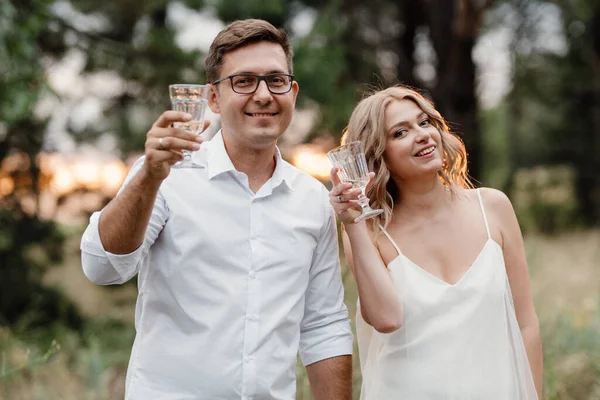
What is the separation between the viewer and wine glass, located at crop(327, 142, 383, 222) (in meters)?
2.45

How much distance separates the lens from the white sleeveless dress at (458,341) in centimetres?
256

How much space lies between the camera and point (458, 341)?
2570 mm

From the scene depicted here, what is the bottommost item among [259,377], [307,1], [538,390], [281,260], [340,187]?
[538,390]

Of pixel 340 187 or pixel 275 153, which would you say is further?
pixel 275 153

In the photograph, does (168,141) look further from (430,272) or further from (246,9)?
(246,9)

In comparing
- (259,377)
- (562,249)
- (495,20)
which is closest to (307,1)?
(495,20)

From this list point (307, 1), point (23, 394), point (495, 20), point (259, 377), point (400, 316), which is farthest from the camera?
point (495, 20)

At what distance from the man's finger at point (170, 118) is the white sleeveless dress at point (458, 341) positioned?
1079 mm

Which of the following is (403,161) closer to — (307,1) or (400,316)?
(400,316)

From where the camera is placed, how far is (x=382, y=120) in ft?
8.90

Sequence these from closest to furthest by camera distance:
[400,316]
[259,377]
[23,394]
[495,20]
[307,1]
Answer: [259,377] < [400,316] < [23,394] < [307,1] < [495,20]

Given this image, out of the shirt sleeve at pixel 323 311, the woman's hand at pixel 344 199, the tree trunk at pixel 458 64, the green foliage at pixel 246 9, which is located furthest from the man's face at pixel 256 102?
the tree trunk at pixel 458 64

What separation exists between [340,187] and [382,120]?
44 centimetres

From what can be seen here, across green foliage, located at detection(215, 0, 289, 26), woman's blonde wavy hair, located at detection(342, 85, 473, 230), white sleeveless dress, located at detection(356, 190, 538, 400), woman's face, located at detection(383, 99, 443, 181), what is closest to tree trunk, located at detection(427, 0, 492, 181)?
green foliage, located at detection(215, 0, 289, 26)
